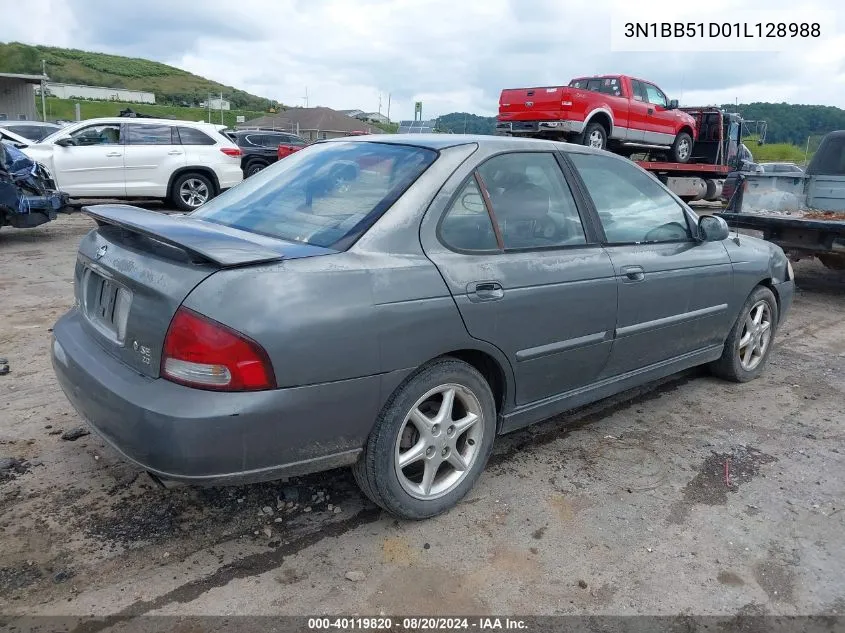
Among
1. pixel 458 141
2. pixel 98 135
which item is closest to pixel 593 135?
pixel 98 135

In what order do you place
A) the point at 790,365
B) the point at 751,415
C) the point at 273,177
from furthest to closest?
the point at 790,365 < the point at 751,415 < the point at 273,177

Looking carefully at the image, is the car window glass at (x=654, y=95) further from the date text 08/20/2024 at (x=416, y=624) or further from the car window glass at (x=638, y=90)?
the date text 08/20/2024 at (x=416, y=624)

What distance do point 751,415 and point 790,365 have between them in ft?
4.55

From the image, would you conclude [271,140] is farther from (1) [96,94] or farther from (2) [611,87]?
(1) [96,94]

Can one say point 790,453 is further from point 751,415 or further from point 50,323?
point 50,323

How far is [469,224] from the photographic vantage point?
2.97 meters

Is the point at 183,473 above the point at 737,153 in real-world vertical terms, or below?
below

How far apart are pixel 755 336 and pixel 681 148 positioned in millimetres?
13741

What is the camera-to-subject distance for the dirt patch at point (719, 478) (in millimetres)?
3162

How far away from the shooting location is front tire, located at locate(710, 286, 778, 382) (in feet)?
15.2

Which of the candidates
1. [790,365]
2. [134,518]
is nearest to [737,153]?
[790,365]

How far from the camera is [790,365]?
5.37 meters

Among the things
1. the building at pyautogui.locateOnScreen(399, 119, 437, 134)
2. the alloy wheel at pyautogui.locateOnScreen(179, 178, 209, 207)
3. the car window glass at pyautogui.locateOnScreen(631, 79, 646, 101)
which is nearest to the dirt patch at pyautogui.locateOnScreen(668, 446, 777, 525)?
the alloy wheel at pyautogui.locateOnScreen(179, 178, 209, 207)

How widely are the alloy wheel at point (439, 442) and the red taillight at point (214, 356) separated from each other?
2.23 feet
